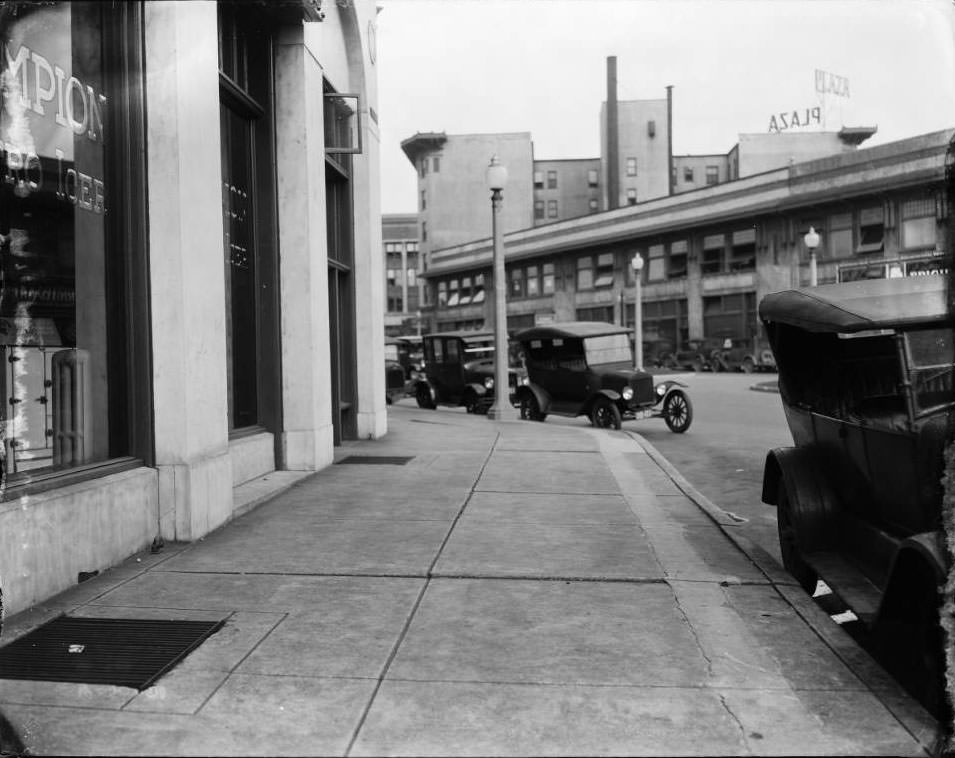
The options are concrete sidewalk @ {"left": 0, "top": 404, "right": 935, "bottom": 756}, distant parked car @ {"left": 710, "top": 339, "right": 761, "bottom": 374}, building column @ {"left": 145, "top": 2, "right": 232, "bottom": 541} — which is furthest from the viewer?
distant parked car @ {"left": 710, "top": 339, "right": 761, "bottom": 374}

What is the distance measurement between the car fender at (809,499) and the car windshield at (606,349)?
12011 mm

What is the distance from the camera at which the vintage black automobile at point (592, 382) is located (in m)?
16.9

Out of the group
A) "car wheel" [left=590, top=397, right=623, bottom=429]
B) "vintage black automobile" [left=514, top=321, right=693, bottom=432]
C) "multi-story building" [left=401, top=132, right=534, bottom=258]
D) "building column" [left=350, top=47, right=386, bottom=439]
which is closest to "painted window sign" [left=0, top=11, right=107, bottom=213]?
"building column" [left=350, top=47, right=386, bottom=439]

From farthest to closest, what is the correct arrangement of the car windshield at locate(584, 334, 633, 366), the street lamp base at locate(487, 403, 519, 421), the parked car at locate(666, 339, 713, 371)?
1. the parked car at locate(666, 339, 713, 371)
2. the street lamp base at locate(487, 403, 519, 421)
3. the car windshield at locate(584, 334, 633, 366)

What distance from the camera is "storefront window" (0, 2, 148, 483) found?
4938mm

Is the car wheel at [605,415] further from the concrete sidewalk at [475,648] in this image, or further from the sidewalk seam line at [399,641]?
the concrete sidewalk at [475,648]

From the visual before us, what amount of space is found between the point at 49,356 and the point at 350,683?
3.00 metres

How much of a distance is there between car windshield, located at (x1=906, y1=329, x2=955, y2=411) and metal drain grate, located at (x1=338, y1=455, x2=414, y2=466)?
6997 millimetres

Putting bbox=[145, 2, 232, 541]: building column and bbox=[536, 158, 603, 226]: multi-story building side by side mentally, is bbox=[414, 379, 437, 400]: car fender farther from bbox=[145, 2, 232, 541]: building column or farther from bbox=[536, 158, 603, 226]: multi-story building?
bbox=[536, 158, 603, 226]: multi-story building

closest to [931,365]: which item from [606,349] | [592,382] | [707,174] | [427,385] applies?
[592,382]

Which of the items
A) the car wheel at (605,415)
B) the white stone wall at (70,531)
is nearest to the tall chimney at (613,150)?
the car wheel at (605,415)

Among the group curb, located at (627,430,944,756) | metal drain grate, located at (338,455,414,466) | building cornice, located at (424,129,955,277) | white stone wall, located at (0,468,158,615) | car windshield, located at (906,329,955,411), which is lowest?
curb, located at (627,430,944,756)

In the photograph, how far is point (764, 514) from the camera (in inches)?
340

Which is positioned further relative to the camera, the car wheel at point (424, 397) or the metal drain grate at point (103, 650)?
the car wheel at point (424, 397)
